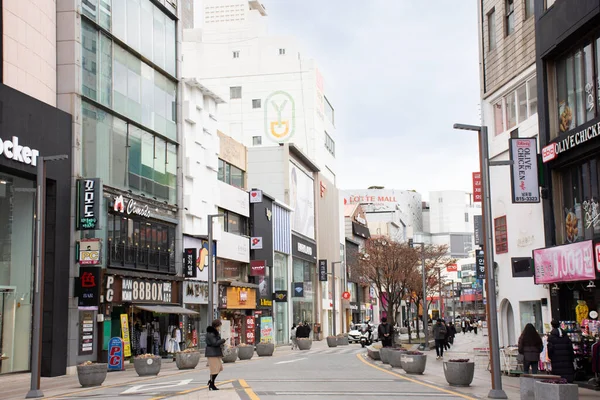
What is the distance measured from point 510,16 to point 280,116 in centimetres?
5838

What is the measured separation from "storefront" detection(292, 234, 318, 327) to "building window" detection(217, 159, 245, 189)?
47.7 ft

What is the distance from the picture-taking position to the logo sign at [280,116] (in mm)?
88375

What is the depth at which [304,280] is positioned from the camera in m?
80.0

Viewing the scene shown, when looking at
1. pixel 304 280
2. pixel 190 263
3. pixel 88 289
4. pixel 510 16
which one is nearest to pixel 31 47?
pixel 88 289

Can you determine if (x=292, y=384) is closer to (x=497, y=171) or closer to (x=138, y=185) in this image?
(x=497, y=171)

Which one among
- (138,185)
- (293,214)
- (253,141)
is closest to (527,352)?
(138,185)

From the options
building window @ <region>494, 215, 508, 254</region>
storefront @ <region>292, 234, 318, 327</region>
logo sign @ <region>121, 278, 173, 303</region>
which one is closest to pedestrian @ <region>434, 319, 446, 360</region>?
building window @ <region>494, 215, 508, 254</region>

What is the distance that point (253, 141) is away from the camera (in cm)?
8838

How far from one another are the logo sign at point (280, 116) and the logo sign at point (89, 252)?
5696cm

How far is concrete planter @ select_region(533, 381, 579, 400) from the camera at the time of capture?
1369 centimetres

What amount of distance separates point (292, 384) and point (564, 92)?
529 inches

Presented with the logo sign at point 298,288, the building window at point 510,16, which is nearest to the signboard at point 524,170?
the building window at point 510,16

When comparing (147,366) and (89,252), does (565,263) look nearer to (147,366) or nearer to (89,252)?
(147,366)

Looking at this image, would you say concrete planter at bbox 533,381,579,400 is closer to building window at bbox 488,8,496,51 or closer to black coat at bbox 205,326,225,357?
black coat at bbox 205,326,225,357
